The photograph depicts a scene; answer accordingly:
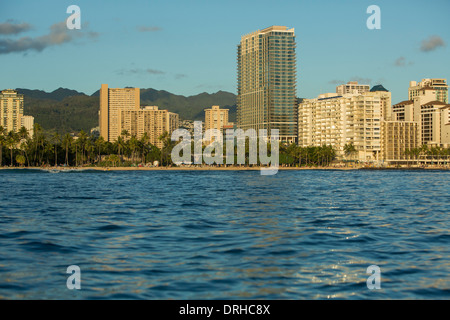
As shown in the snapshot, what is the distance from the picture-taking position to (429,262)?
64.5 ft

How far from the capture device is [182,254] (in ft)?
68.7

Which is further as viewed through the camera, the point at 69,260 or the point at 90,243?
the point at 90,243

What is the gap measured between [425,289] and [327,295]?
121 inches

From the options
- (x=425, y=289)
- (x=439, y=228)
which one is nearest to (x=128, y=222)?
(x=439, y=228)
